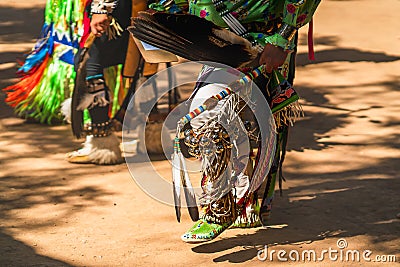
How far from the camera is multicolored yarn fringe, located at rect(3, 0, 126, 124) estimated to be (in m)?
6.20

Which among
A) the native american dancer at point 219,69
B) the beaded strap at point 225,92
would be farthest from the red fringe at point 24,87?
the beaded strap at point 225,92

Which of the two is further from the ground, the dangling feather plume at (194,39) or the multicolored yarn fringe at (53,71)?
the dangling feather plume at (194,39)

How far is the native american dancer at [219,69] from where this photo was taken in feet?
13.8

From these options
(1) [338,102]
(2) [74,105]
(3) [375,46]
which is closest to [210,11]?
(2) [74,105]

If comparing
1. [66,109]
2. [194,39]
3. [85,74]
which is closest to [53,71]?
[66,109]

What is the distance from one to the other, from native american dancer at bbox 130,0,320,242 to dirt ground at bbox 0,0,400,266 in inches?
9.4

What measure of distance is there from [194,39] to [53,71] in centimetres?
249

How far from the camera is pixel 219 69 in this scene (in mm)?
4320

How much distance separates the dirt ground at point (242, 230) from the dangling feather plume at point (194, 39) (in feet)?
3.23

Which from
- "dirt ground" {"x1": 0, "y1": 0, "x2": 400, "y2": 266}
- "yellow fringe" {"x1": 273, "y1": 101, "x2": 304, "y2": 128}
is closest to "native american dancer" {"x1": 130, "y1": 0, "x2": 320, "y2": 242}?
"yellow fringe" {"x1": 273, "y1": 101, "x2": 304, "y2": 128}

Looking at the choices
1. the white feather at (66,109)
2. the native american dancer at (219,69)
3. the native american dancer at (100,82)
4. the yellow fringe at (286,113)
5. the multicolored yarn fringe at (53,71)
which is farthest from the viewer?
the white feather at (66,109)

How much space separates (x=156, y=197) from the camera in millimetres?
4887

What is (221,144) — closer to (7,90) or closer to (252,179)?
(252,179)

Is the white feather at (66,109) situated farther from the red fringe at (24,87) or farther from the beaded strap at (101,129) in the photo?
the beaded strap at (101,129)
